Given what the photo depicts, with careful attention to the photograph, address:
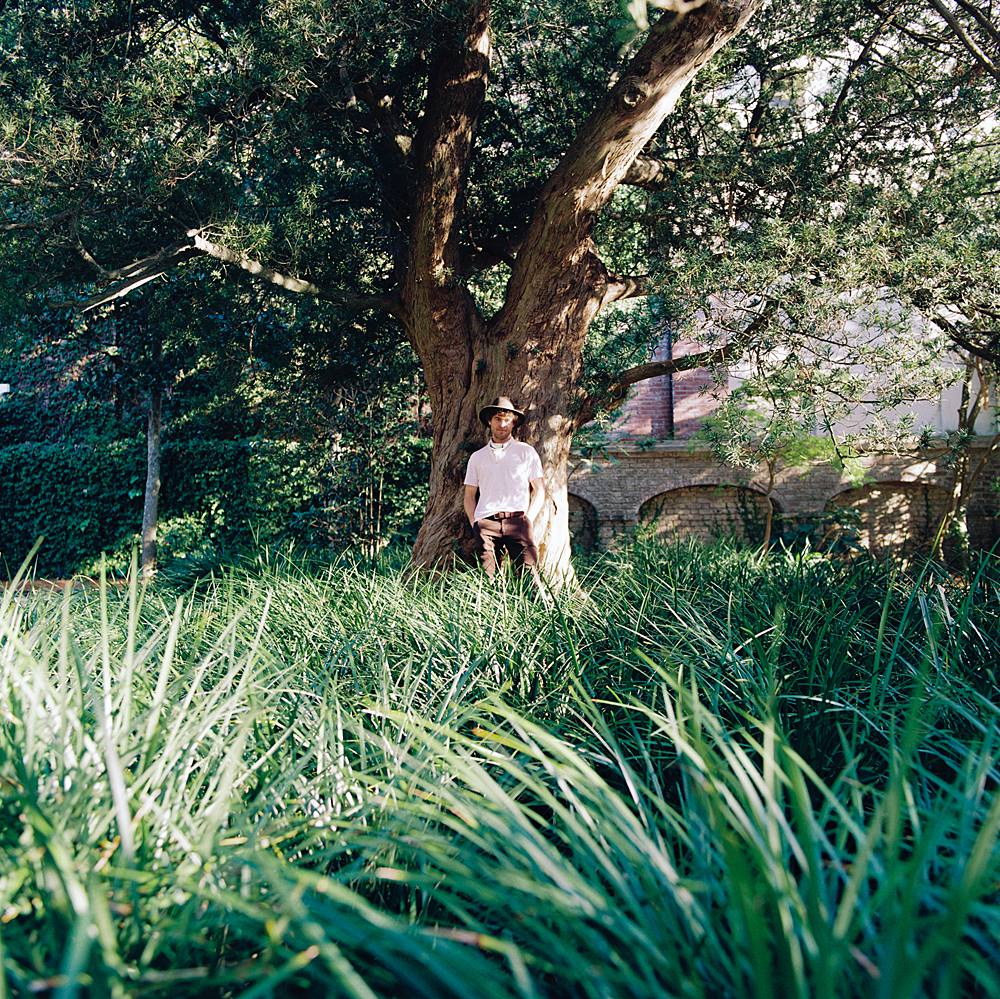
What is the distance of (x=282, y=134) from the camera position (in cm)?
527

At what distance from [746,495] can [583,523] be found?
2615 millimetres

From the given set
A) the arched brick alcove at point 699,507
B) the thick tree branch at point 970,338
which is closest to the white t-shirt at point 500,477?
the thick tree branch at point 970,338

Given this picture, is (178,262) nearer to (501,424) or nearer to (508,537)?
(501,424)

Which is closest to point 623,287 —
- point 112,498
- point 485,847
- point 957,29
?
point 957,29

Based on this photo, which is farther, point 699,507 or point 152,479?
point 699,507

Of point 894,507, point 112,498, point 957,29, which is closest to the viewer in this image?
point 957,29

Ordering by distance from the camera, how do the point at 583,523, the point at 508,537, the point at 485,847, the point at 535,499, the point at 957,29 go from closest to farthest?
the point at 485,847, the point at 957,29, the point at 508,537, the point at 535,499, the point at 583,523

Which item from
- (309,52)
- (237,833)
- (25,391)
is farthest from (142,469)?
(237,833)

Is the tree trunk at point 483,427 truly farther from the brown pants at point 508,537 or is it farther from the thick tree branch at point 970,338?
the thick tree branch at point 970,338

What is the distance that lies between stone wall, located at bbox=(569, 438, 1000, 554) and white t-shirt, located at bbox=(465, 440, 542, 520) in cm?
696

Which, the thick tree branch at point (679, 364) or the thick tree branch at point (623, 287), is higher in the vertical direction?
the thick tree branch at point (623, 287)

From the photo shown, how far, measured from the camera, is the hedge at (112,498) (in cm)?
1138

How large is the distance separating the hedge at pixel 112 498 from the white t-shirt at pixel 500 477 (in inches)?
225

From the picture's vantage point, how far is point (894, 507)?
13.1 meters
